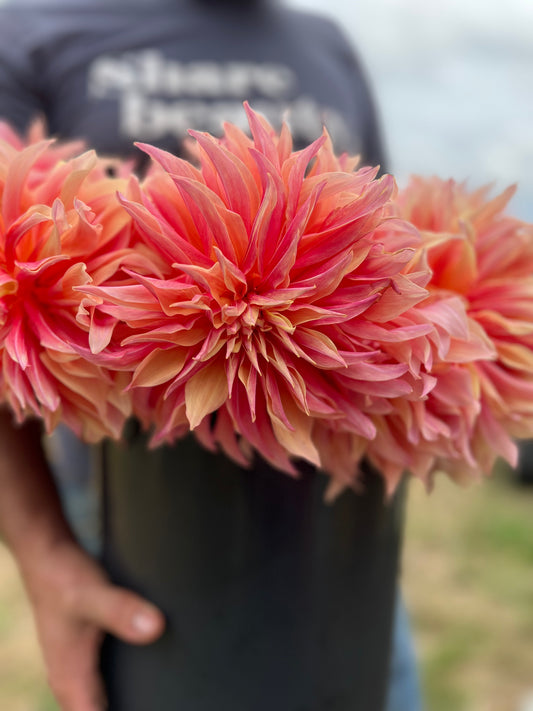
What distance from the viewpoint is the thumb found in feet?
1.09

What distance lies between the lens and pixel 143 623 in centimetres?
33

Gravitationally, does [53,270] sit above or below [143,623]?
Answer: above

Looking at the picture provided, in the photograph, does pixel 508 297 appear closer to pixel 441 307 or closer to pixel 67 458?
pixel 441 307

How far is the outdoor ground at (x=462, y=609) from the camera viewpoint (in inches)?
47.8

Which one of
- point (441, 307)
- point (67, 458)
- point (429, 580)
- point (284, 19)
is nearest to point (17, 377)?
point (441, 307)

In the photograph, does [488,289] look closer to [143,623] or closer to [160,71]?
[143,623]

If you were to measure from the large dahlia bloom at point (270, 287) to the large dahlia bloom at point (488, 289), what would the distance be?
4 cm

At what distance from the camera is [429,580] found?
151cm

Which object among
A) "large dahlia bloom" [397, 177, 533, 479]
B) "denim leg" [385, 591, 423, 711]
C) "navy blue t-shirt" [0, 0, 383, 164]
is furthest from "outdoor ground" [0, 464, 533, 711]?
"large dahlia bloom" [397, 177, 533, 479]

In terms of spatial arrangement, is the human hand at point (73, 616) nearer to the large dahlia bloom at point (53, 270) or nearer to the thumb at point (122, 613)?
the thumb at point (122, 613)

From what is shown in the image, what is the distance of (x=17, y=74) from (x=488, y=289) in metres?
0.55

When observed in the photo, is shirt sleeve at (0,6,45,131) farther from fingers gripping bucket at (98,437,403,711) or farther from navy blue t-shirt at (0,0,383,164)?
fingers gripping bucket at (98,437,403,711)

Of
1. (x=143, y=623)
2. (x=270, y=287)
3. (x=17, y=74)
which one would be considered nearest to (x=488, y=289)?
(x=270, y=287)

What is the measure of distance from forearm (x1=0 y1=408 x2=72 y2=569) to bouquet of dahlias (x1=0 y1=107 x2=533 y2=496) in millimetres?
137
